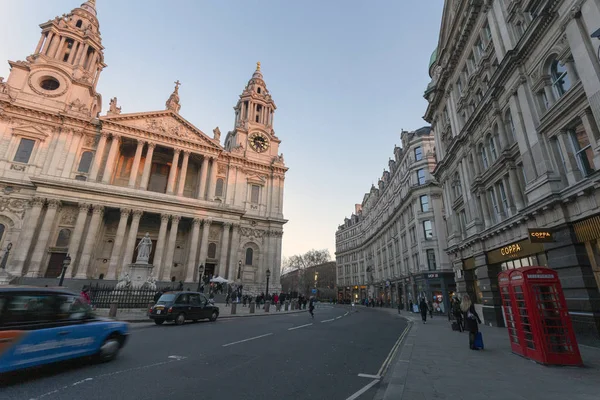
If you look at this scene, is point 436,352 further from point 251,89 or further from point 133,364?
point 251,89

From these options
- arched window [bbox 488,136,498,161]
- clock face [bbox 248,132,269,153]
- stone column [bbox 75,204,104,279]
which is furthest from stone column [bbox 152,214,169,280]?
arched window [bbox 488,136,498,161]

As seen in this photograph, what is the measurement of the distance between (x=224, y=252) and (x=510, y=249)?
108 feet

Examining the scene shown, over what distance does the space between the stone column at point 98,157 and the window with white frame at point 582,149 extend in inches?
1721

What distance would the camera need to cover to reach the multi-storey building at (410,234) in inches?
1314

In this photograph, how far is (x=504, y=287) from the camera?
9.23 m

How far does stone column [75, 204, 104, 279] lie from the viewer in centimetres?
3036

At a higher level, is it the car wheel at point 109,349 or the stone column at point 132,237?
the stone column at point 132,237

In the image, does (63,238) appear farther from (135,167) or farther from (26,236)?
(135,167)

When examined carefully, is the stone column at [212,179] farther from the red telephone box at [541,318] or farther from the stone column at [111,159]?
the red telephone box at [541,318]

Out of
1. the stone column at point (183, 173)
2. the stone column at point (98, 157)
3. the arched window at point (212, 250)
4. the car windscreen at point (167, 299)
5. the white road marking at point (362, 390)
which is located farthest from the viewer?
the arched window at point (212, 250)

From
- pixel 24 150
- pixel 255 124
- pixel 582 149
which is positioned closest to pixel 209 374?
pixel 582 149

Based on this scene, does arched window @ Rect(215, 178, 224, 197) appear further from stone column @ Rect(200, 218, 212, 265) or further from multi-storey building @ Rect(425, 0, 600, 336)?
multi-storey building @ Rect(425, 0, 600, 336)

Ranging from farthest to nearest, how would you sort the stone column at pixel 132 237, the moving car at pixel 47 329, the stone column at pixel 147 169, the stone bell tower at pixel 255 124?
the stone bell tower at pixel 255 124 → the stone column at pixel 147 169 → the stone column at pixel 132 237 → the moving car at pixel 47 329

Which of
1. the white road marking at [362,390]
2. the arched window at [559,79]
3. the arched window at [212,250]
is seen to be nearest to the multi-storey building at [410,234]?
the arched window at [559,79]
